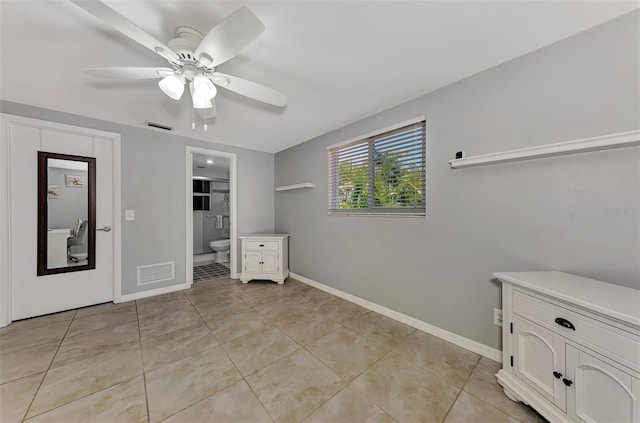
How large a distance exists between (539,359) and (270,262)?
306 cm

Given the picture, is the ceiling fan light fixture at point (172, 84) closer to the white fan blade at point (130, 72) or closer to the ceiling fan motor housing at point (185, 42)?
the white fan blade at point (130, 72)

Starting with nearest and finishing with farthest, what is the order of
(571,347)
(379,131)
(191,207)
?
1. (571,347)
2. (379,131)
3. (191,207)

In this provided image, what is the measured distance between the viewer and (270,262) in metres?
3.54

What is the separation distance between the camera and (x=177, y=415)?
1.26 meters

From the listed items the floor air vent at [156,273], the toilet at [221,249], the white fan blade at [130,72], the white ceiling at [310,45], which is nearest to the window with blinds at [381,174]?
the white ceiling at [310,45]

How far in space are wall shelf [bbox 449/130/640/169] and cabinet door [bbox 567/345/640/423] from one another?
1.08 metres

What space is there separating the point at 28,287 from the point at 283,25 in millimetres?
3632

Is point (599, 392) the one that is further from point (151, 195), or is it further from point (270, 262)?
point (151, 195)

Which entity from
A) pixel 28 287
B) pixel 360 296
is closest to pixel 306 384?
pixel 360 296

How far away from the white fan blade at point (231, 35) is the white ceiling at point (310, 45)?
9.1 inches

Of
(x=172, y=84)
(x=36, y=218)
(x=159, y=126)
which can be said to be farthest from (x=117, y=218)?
(x=172, y=84)

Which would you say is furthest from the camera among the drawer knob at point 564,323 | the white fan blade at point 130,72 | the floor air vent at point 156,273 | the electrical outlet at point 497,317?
the floor air vent at point 156,273

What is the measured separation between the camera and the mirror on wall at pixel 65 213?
2.42 metres

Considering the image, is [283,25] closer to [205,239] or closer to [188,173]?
[188,173]
